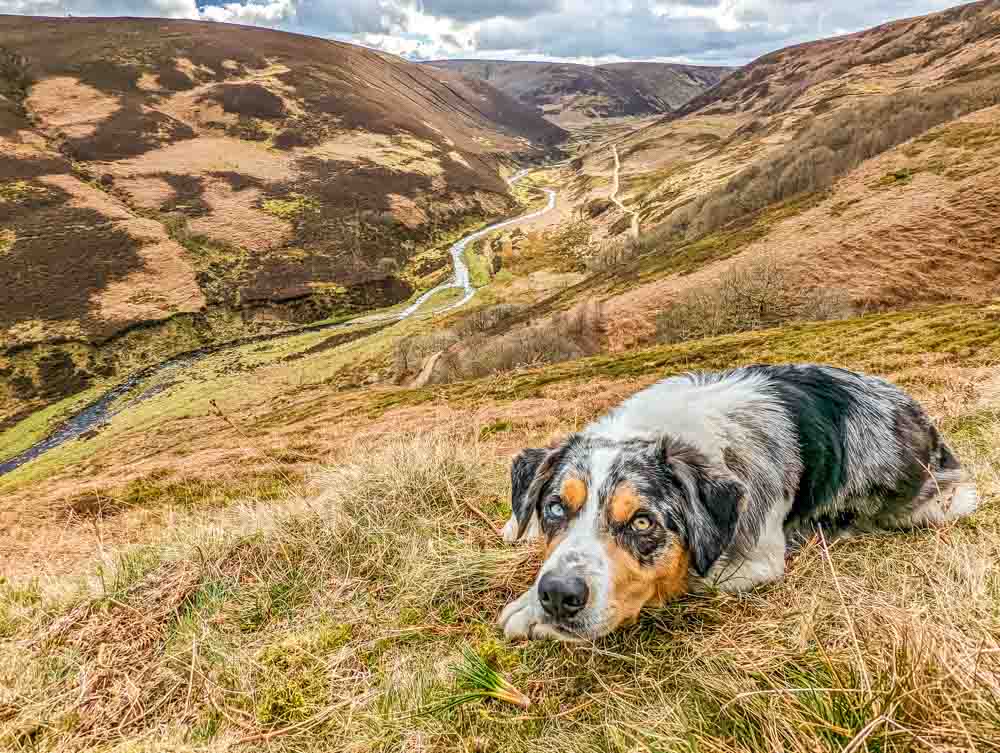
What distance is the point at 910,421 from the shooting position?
446cm

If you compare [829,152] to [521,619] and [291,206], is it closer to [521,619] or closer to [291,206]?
[521,619]

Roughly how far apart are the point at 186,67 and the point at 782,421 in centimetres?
14667

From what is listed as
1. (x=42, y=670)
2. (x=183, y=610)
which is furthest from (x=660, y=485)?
(x=42, y=670)

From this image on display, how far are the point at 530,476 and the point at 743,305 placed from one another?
28.7 metres

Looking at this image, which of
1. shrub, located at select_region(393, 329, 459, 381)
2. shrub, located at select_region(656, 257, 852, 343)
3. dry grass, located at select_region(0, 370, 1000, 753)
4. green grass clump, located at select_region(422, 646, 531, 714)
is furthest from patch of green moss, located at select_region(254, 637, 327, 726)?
shrub, located at select_region(393, 329, 459, 381)

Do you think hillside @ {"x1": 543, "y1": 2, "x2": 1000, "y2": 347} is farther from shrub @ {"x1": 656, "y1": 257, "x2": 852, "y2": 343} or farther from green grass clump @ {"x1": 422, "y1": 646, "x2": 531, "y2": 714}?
green grass clump @ {"x1": 422, "y1": 646, "x2": 531, "y2": 714}

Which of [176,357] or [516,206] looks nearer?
[176,357]

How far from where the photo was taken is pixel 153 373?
59125mm

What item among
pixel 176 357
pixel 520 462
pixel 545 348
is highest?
pixel 520 462

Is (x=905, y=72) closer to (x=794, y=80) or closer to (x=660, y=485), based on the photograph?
(x=794, y=80)

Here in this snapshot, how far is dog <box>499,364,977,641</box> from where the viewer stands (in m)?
3.12

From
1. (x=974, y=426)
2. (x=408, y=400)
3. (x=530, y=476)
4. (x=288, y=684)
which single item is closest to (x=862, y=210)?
(x=408, y=400)

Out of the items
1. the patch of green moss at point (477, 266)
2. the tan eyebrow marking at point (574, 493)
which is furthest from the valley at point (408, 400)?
the patch of green moss at point (477, 266)

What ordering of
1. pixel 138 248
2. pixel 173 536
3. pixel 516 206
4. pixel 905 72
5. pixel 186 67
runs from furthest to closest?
pixel 516 206
pixel 186 67
pixel 905 72
pixel 138 248
pixel 173 536
